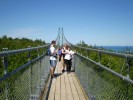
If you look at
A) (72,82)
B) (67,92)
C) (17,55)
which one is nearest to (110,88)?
(67,92)

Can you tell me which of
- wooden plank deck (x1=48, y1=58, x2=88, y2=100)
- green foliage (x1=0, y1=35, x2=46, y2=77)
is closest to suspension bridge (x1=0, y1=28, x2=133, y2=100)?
wooden plank deck (x1=48, y1=58, x2=88, y2=100)

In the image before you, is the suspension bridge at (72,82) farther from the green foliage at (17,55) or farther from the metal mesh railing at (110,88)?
the green foliage at (17,55)

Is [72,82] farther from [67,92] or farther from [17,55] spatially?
[17,55]

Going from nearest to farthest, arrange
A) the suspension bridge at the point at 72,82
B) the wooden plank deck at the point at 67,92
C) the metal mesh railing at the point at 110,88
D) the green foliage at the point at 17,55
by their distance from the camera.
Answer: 1. the suspension bridge at the point at 72,82
2. the metal mesh railing at the point at 110,88
3. the green foliage at the point at 17,55
4. the wooden plank deck at the point at 67,92

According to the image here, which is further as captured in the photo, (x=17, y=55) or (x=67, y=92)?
(x=17, y=55)

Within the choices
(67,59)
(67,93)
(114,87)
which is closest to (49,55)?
(67,59)

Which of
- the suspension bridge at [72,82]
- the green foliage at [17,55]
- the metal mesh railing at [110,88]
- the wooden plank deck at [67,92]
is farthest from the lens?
the wooden plank deck at [67,92]

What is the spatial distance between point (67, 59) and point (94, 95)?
6.49m

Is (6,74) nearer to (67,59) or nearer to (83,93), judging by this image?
(83,93)

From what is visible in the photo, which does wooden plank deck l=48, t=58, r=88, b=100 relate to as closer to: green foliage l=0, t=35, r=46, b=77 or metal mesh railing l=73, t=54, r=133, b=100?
metal mesh railing l=73, t=54, r=133, b=100

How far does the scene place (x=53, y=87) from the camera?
7.70 metres

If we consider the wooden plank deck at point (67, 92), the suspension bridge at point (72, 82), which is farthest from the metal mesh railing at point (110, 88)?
the wooden plank deck at point (67, 92)

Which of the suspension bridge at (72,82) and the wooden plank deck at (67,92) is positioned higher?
the suspension bridge at (72,82)

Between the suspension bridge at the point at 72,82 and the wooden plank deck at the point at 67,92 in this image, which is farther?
the wooden plank deck at the point at 67,92
